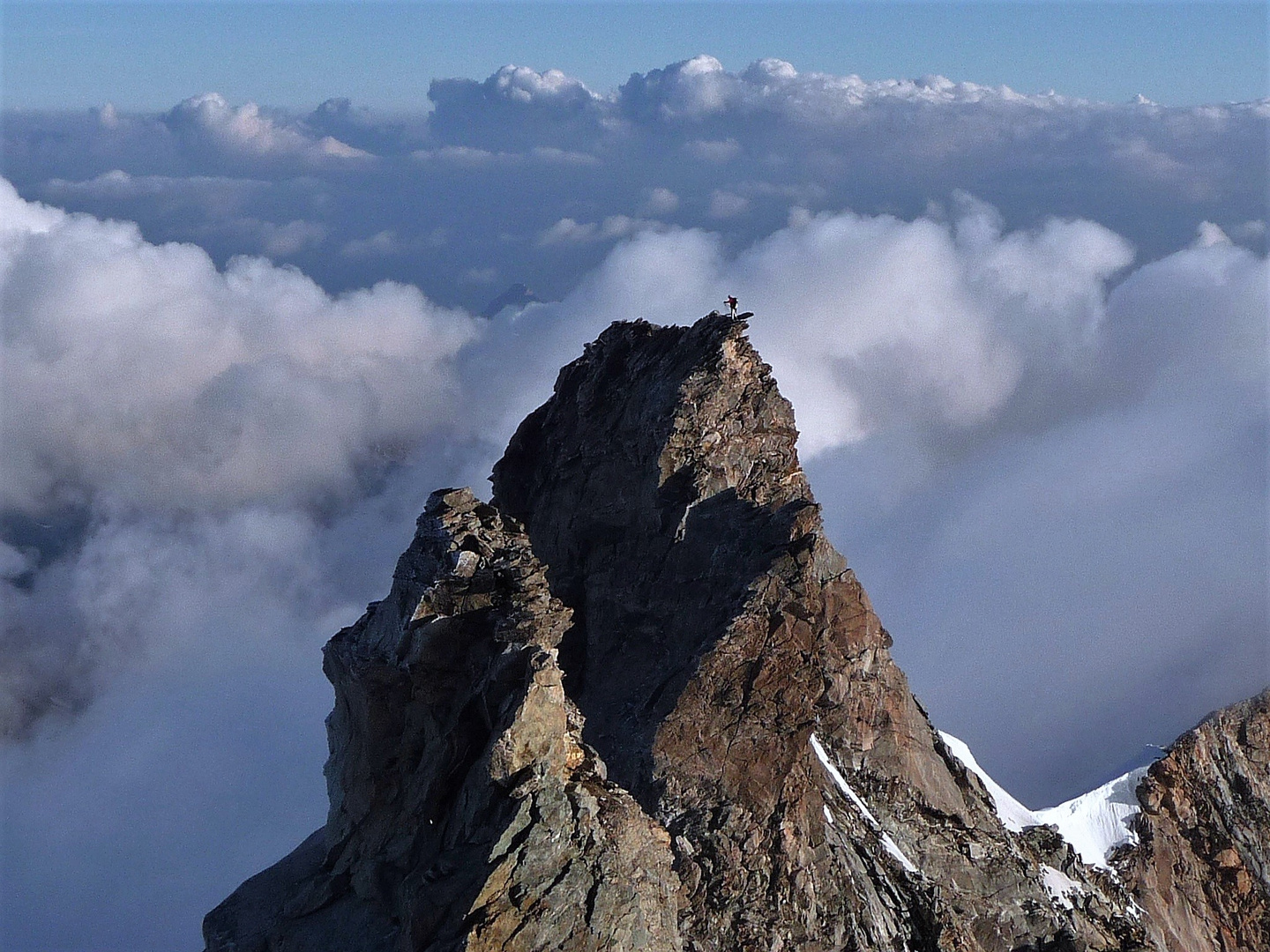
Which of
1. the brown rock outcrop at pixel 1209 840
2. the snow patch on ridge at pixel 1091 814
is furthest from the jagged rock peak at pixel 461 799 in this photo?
the brown rock outcrop at pixel 1209 840

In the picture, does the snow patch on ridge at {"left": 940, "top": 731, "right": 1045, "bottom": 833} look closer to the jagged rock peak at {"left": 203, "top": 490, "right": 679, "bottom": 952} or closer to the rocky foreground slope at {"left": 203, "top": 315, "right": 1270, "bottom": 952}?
the rocky foreground slope at {"left": 203, "top": 315, "right": 1270, "bottom": 952}

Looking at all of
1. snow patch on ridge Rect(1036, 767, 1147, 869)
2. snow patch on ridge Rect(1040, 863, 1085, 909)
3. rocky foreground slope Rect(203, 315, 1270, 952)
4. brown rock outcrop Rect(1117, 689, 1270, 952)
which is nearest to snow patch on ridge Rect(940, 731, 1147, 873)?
snow patch on ridge Rect(1036, 767, 1147, 869)

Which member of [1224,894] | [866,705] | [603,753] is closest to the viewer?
[603,753]

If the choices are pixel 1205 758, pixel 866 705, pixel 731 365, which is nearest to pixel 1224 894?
pixel 1205 758

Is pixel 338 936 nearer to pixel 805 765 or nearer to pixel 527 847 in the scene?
pixel 527 847

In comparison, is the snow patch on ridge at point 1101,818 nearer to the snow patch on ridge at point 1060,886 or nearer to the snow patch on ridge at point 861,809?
the snow patch on ridge at point 1060,886

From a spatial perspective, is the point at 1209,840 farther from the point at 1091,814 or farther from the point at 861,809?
the point at 861,809

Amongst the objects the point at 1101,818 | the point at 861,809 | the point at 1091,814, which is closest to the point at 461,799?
the point at 861,809
